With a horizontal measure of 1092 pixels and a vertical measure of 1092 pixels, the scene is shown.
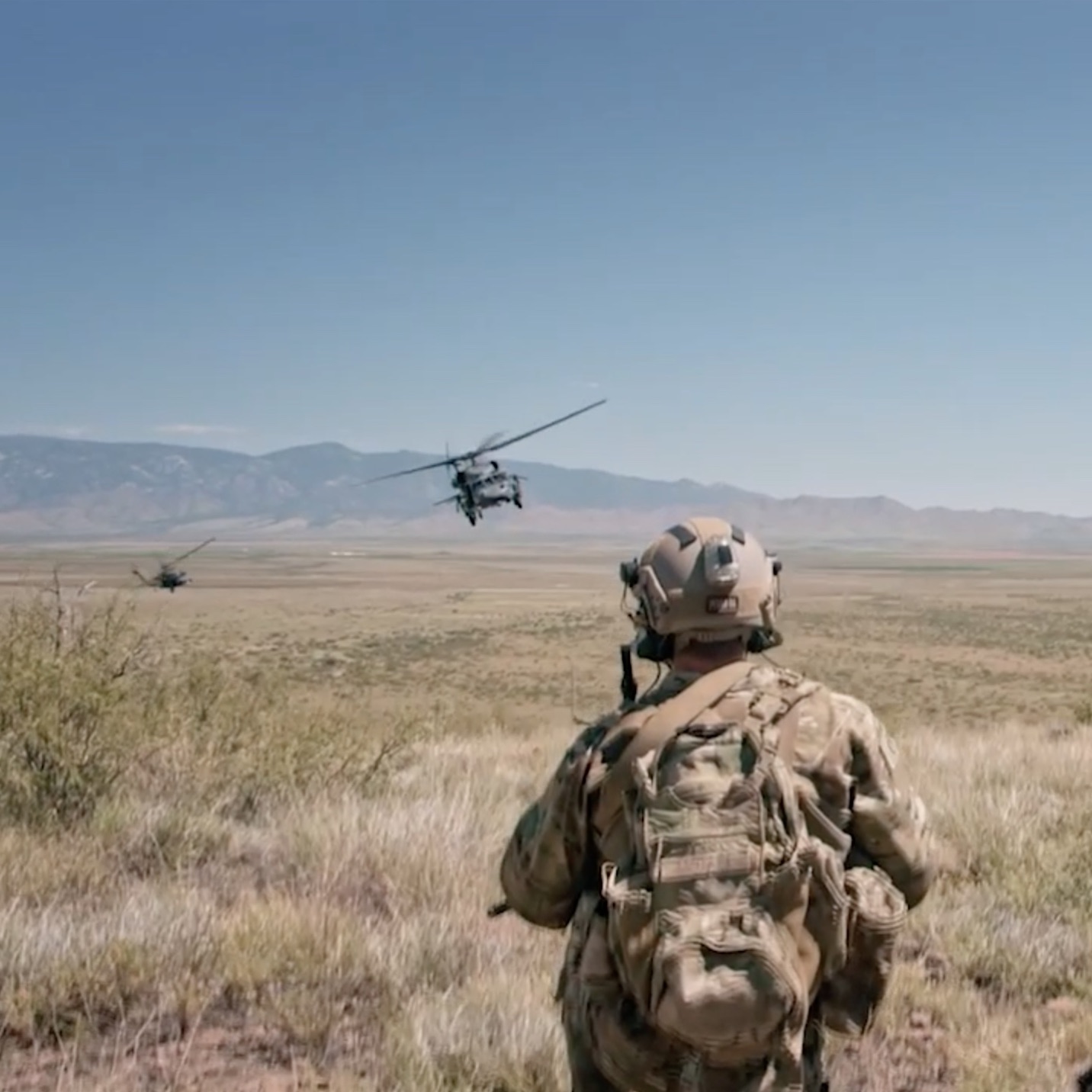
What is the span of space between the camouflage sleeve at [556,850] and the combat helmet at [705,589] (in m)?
0.33

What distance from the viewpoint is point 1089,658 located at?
1877 inches

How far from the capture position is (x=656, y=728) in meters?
2.74

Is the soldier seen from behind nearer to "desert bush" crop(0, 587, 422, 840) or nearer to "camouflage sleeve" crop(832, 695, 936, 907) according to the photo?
"camouflage sleeve" crop(832, 695, 936, 907)

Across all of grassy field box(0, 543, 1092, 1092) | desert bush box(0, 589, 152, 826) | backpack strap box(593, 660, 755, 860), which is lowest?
grassy field box(0, 543, 1092, 1092)

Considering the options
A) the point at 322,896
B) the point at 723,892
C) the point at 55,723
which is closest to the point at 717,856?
the point at 723,892

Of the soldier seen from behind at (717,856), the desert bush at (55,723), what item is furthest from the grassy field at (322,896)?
the soldier seen from behind at (717,856)

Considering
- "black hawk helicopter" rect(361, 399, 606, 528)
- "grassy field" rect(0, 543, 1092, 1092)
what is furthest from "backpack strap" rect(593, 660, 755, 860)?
"black hawk helicopter" rect(361, 399, 606, 528)

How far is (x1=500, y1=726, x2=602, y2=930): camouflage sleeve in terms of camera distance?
2924 mm

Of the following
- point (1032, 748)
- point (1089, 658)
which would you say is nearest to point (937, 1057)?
point (1032, 748)

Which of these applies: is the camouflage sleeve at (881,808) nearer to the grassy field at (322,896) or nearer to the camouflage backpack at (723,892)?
the camouflage backpack at (723,892)

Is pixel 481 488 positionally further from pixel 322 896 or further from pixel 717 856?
pixel 717 856

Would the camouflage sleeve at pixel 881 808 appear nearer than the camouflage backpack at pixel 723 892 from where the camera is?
No

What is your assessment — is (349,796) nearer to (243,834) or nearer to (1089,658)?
(243,834)

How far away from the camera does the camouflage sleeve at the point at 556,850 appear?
292 centimetres
